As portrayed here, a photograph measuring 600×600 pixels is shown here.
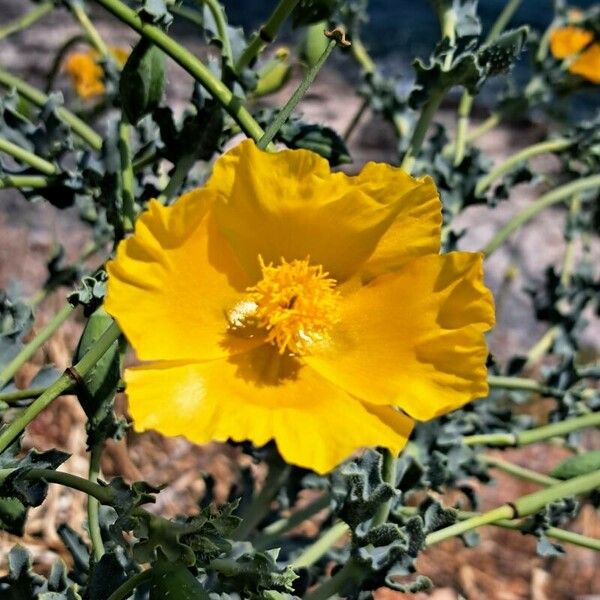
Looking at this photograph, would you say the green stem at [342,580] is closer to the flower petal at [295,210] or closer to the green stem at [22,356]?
the flower petal at [295,210]

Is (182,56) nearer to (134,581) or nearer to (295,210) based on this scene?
(295,210)

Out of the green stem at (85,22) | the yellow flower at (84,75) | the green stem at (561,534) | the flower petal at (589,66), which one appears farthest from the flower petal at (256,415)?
the yellow flower at (84,75)

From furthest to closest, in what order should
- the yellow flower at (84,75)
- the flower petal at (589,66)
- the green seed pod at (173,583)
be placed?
the yellow flower at (84,75) < the flower petal at (589,66) < the green seed pod at (173,583)

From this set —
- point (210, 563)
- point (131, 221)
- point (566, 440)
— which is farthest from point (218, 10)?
point (566, 440)

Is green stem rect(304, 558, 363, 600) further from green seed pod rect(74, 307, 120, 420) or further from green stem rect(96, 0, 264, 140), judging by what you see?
green stem rect(96, 0, 264, 140)

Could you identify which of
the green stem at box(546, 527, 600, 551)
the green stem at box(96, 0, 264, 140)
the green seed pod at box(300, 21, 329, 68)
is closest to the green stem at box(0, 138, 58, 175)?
the green stem at box(96, 0, 264, 140)

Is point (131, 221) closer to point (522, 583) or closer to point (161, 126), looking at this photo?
point (161, 126)

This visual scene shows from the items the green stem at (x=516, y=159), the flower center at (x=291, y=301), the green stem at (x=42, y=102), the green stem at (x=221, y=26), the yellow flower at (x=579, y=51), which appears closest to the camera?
the flower center at (x=291, y=301)
